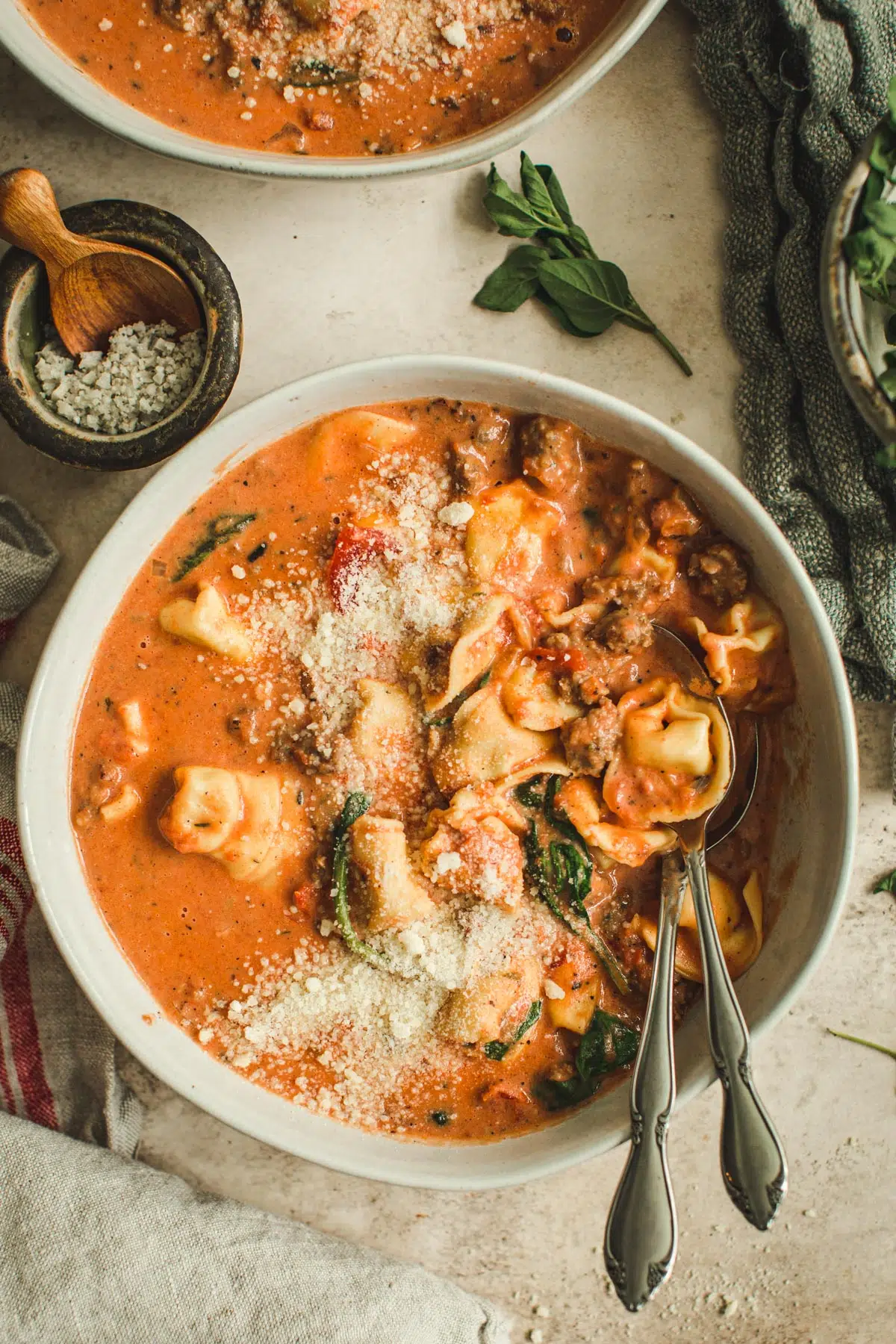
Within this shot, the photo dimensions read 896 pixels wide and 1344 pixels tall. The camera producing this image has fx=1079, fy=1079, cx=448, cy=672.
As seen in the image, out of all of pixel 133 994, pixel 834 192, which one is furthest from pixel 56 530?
pixel 834 192

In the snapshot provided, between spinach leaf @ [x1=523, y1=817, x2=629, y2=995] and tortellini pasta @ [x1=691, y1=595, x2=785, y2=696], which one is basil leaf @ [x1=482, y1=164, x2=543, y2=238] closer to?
tortellini pasta @ [x1=691, y1=595, x2=785, y2=696]

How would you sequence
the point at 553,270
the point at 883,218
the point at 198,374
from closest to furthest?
the point at 883,218 < the point at 198,374 < the point at 553,270

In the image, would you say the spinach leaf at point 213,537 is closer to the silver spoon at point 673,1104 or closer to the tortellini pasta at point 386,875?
the tortellini pasta at point 386,875

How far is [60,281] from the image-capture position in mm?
2938

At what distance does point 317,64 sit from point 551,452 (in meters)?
1.26

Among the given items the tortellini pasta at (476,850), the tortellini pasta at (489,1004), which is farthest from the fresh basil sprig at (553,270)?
the tortellini pasta at (489,1004)

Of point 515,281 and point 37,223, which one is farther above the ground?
point 37,223

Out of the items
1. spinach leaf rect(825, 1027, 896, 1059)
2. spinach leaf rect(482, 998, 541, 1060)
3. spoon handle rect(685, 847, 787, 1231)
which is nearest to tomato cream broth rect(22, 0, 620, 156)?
spoon handle rect(685, 847, 787, 1231)

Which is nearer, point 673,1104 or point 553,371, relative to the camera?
point 673,1104

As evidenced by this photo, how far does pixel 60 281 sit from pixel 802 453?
216 cm

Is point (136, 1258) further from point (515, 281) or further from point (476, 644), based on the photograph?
point (515, 281)

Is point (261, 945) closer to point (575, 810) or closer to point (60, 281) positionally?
point (575, 810)

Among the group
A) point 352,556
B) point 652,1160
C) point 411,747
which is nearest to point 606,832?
point 411,747

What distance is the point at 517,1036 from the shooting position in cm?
301
